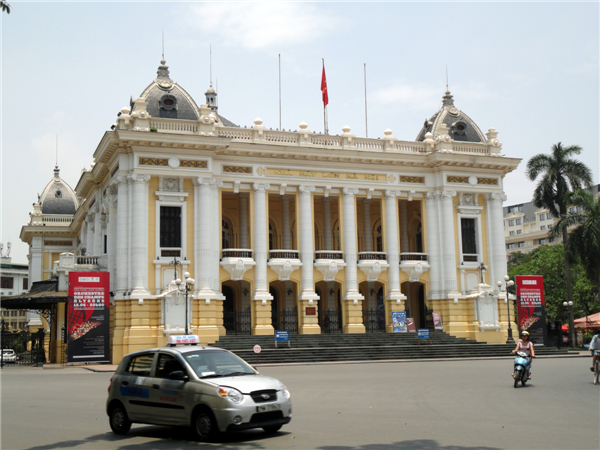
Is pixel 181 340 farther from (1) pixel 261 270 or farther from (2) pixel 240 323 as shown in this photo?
(2) pixel 240 323

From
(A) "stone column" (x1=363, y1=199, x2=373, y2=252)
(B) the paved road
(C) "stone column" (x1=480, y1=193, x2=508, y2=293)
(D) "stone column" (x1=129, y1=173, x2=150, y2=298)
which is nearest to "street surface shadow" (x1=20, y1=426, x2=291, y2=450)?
(B) the paved road

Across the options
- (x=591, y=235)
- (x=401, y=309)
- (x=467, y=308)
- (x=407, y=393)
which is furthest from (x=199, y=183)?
(x=591, y=235)

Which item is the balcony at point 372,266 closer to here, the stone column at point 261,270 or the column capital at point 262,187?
the stone column at point 261,270

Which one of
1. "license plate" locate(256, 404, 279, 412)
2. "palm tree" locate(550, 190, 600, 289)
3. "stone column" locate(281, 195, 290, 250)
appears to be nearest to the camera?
"license plate" locate(256, 404, 279, 412)

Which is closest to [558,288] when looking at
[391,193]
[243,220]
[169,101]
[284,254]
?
[391,193]

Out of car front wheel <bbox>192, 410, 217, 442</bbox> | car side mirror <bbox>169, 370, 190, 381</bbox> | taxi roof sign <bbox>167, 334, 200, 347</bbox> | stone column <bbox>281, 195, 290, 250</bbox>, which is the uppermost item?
stone column <bbox>281, 195, 290, 250</bbox>

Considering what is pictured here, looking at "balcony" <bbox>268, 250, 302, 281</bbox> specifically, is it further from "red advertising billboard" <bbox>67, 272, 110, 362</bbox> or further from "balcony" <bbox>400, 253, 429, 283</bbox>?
"red advertising billboard" <bbox>67, 272, 110, 362</bbox>

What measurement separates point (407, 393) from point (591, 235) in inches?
1239

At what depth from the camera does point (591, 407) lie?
1356 centimetres

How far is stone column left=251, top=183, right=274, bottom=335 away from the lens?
122 ft

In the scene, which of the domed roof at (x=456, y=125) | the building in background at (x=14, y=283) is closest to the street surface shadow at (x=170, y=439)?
the domed roof at (x=456, y=125)

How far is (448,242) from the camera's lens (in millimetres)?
40719

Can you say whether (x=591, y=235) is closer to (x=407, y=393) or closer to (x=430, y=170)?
(x=430, y=170)

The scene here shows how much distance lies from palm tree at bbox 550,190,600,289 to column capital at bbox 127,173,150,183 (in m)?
27.4
